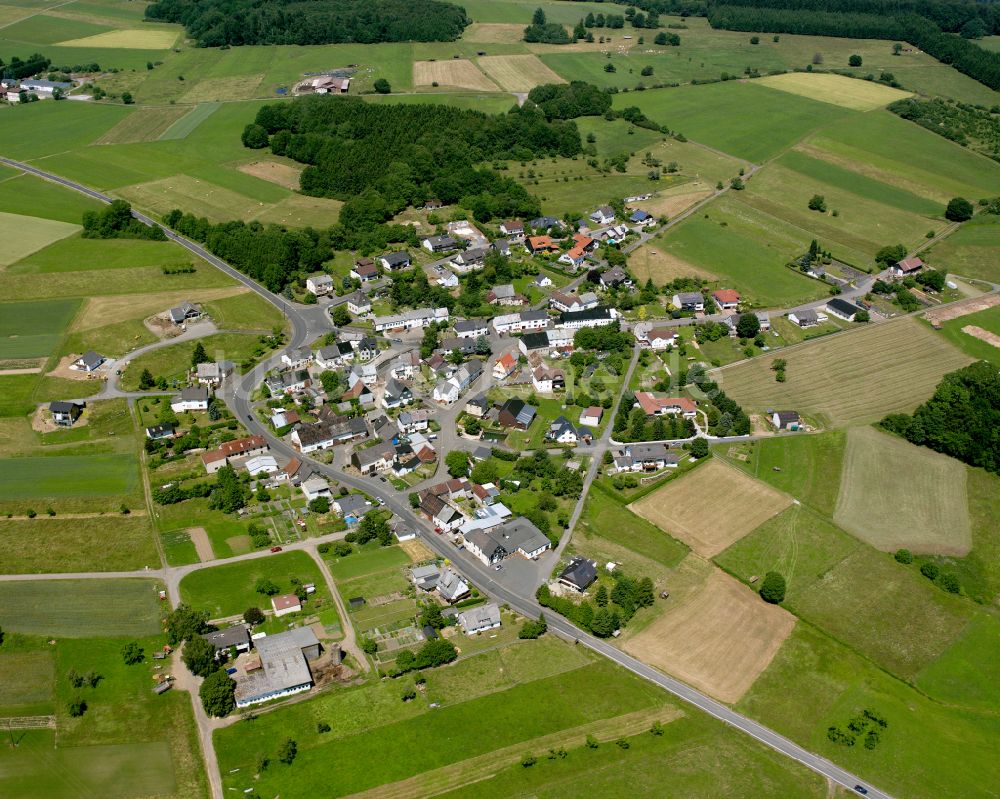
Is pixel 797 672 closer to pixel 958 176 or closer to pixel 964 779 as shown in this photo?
pixel 964 779

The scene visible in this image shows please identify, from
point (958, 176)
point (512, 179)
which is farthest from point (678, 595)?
point (958, 176)

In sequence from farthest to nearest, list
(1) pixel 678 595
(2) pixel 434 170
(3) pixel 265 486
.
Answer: (2) pixel 434 170
(3) pixel 265 486
(1) pixel 678 595

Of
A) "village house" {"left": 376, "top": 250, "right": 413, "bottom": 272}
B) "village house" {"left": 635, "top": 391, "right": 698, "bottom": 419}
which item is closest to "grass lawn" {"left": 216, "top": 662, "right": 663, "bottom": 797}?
"village house" {"left": 635, "top": 391, "right": 698, "bottom": 419}

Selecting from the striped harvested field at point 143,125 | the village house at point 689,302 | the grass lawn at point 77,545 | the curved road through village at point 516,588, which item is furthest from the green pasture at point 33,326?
the village house at point 689,302

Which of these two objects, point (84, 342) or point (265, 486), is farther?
point (84, 342)

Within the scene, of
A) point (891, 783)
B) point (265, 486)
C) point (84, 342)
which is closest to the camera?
point (891, 783)

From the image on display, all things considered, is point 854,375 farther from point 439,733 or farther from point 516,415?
point 439,733

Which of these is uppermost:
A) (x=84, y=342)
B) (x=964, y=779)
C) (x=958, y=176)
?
(x=958, y=176)

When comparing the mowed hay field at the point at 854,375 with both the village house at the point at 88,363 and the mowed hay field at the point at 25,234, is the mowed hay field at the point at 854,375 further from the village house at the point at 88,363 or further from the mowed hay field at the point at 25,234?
the mowed hay field at the point at 25,234

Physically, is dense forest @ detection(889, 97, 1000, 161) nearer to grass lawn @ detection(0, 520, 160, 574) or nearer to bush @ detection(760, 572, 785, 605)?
bush @ detection(760, 572, 785, 605)
